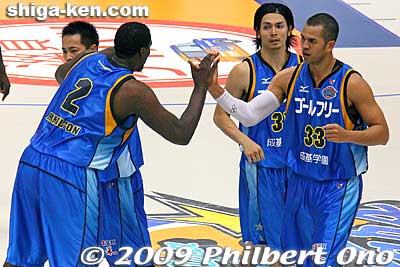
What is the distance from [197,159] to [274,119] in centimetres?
263

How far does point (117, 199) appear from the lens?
5.02 meters

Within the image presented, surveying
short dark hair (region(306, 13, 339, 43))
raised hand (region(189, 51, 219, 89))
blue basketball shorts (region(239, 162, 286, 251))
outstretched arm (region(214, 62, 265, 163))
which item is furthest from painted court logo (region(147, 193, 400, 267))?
raised hand (region(189, 51, 219, 89))

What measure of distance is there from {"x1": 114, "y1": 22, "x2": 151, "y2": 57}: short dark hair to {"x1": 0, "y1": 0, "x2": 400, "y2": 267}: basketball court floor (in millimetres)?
2156

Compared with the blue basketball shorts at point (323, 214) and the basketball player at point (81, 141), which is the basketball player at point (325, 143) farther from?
the basketball player at point (81, 141)

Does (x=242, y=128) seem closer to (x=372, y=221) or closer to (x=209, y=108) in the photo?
(x=372, y=221)

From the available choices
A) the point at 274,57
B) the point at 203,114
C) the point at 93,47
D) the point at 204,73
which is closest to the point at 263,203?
the point at 274,57

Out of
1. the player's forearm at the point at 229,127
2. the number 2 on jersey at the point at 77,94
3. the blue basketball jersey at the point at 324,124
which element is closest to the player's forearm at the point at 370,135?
the blue basketball jersey at the point at 324,124

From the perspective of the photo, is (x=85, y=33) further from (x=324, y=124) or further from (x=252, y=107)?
(x=324, y=124)

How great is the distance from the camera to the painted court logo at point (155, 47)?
1077cm

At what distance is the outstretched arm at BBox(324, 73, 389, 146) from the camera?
4.67m

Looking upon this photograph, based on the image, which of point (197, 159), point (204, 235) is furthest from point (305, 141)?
point (197, 159)

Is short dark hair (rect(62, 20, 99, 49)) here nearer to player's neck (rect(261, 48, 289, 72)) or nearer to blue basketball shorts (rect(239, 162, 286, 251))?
player's neck (rect(261, 48, 289, 72))

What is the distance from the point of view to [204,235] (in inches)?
260

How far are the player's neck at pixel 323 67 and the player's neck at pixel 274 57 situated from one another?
0.92 meters
